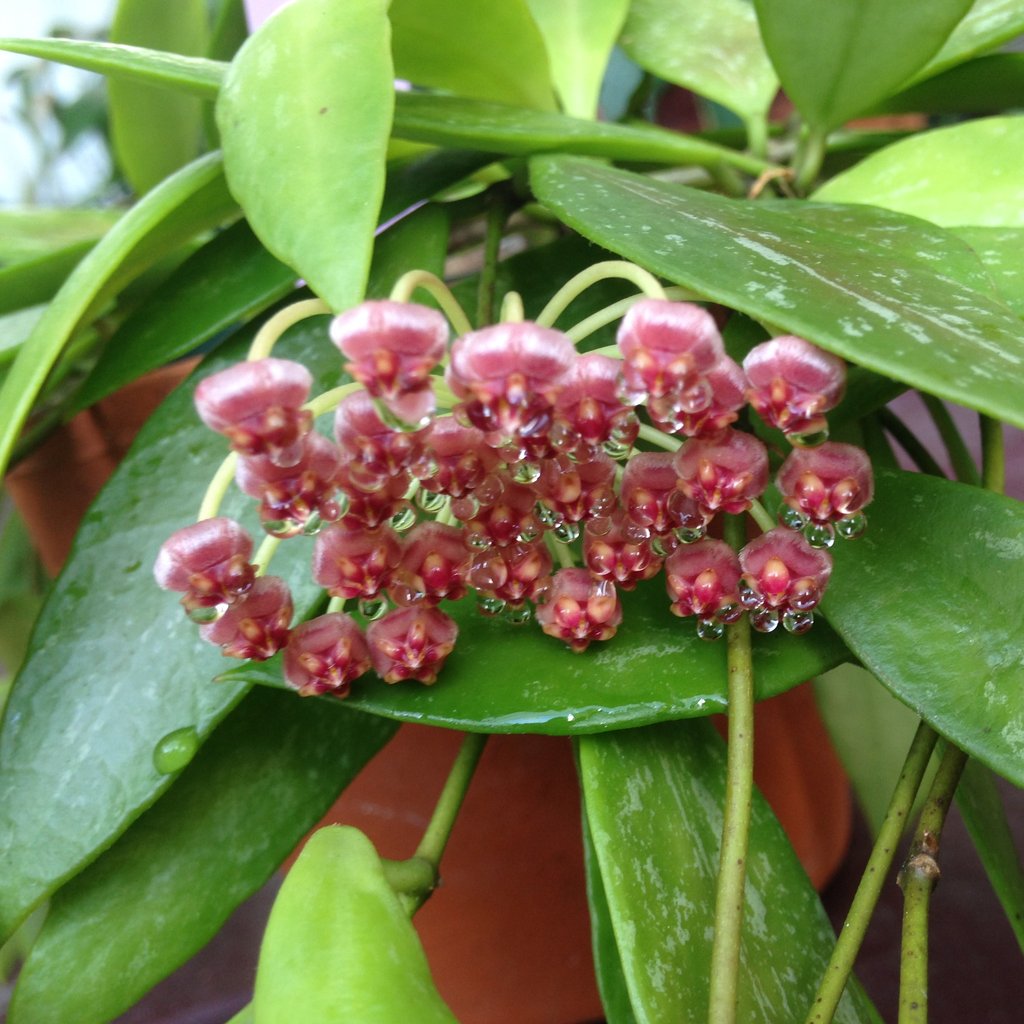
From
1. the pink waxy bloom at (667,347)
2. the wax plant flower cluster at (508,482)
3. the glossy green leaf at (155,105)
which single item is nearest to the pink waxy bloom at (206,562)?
the wax plant flower cluster at (508,482)

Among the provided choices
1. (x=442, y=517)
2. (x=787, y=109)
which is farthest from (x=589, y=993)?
(x=787, y=109)

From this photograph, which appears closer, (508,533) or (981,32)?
(508,533)

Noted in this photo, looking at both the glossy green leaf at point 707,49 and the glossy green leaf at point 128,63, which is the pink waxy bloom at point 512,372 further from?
the glossy green leaf at point 707,49

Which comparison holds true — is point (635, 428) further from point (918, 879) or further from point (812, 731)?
point (812, 731)

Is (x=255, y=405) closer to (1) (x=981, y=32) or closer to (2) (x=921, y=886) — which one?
(2) (x=921, y=886)

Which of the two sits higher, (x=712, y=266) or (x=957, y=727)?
(x=712, y=266)

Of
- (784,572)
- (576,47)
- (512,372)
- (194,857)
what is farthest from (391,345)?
(576,47)

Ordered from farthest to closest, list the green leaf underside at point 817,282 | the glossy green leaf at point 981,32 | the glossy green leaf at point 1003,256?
the glossy green leaf at point 981,32
the glossy green leaf at point 1003,256
the green leaf underside at point 817,282
